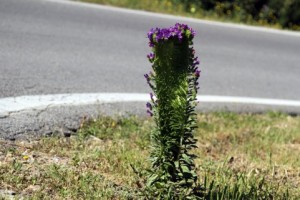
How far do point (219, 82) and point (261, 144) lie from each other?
6.19 ft

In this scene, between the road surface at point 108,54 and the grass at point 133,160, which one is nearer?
the grass at point 133,160

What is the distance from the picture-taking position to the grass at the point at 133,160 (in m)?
3.29

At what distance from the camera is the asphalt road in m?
5.45

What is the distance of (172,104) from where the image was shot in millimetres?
3080

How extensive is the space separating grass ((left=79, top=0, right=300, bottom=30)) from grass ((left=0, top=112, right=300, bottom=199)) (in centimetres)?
451

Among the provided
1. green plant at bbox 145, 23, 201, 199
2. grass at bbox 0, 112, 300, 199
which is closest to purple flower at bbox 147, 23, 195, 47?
green plant at bbox 145, 23, 201, 199

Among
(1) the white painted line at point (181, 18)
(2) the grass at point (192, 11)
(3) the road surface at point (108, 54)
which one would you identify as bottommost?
(3) the road surface at point (108, 54)

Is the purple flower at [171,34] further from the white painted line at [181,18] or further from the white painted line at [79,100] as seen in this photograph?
the white painted line at [181,18]

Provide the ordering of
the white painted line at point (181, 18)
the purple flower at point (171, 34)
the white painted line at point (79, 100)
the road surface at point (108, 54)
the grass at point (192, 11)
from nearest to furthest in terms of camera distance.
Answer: the purple flower at point (171, 34), the white painted line at point (79, 100), the road surface at point (108, 54), the white painted line at point (181, 18), the grass at point (192, 11)

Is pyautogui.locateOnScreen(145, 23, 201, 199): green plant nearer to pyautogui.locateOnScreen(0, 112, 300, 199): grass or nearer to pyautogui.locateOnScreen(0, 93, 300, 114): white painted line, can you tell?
pyautogui.locateOnScreen(0, 112, 300, 199): grass

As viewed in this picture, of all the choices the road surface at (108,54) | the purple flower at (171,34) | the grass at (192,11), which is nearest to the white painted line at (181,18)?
the road surface at (108,54)

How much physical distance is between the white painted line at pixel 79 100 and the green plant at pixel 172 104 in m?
1.60

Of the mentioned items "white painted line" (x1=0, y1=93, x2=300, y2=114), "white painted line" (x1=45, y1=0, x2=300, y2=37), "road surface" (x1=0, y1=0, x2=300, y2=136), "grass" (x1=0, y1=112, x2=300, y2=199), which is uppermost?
"white painted line" (x1=45, y1=0, x2=300, y2=37)

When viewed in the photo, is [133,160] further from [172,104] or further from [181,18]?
[181,18]
